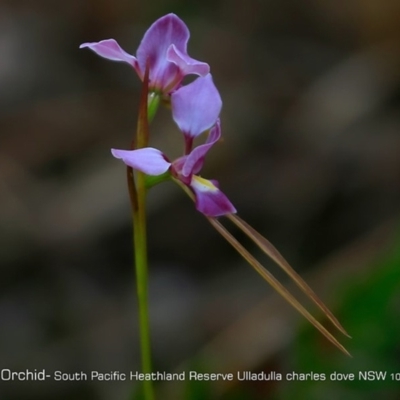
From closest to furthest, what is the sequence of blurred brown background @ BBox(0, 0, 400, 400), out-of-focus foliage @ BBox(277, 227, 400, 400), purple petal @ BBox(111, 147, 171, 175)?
purple petal @ BBox(111, 147, 171, 175) → out-of-focus foliage @ BBox(277, 227, 400, 400) → blurred brown background @ BBox(0, 0, 400, 400)

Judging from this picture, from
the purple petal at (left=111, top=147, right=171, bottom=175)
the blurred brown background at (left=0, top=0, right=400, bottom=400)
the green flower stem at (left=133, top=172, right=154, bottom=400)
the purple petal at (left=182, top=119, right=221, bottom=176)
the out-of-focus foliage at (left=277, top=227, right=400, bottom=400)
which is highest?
the purple petal at (left=111, top=147, right=171, bottom=175)

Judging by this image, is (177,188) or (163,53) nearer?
(163,53)

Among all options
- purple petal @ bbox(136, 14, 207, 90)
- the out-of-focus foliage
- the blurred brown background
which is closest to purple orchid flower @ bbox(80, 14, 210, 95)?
purple petal @ bbox(136, 14, 207, 90)

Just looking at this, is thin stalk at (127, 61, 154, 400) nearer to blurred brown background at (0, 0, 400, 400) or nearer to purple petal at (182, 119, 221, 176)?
purple petal at (182, 119, 221, 176)

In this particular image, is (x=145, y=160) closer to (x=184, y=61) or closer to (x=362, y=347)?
(x=184, y=61)

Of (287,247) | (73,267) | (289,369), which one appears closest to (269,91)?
(287,247)

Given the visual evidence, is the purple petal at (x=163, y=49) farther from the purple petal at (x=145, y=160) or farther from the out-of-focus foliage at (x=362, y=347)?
the out-of-focus foliage at (x=362, y=347)

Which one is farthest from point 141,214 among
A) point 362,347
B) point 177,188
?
point 177,188

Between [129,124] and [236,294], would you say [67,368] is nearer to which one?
[236,294]
